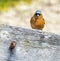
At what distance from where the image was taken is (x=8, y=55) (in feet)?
8.95

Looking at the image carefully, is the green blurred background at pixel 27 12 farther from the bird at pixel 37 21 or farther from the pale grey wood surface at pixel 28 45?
the pale grey wood surface at pixel 28 45

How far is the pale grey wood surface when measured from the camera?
2713mm

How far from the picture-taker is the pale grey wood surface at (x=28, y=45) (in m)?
2.71

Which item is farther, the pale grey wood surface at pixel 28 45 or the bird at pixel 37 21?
the bird at pixel 37 21

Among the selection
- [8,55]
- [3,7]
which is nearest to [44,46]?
[8,55]

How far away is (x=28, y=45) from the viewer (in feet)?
9.22

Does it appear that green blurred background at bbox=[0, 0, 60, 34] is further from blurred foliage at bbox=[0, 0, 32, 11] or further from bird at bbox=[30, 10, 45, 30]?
bird at bbox=[30, 10, 45, 30]

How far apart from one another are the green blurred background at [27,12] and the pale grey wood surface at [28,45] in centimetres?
587

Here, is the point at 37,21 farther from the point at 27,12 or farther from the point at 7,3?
the point at 7,3

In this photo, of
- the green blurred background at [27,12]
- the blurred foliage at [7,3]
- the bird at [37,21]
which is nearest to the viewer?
the bird at [37,21]

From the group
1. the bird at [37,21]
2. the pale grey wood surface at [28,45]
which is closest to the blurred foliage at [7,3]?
the bird at [37,21]

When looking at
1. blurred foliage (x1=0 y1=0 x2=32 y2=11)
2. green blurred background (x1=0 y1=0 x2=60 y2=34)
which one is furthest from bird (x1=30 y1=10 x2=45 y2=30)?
blurred foliage (x1=0 y1=0 x2=32 y2=11)

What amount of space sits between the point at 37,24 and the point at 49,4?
6553 mm

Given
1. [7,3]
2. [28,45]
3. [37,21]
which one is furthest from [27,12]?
[28,45]
